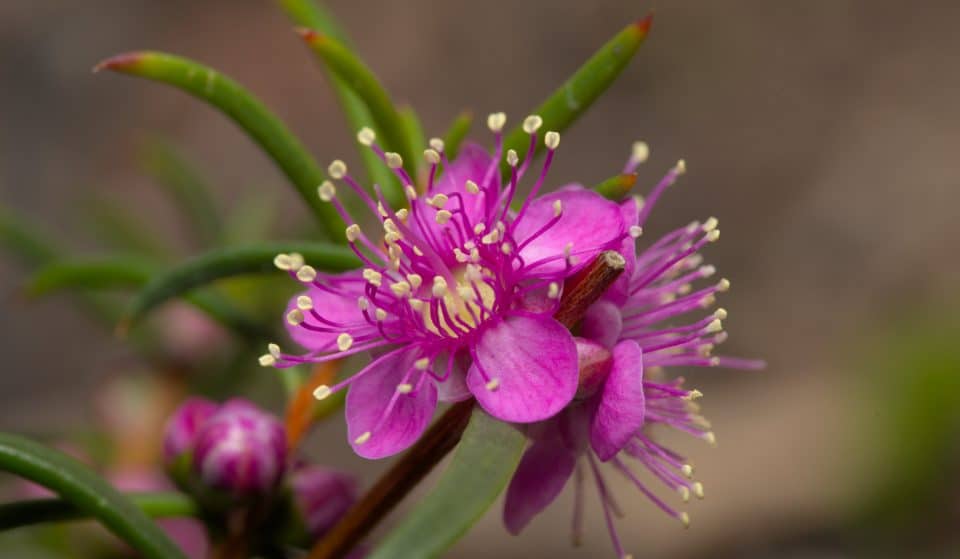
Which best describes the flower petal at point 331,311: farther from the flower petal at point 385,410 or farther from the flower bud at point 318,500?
the flower bud at point 318,500

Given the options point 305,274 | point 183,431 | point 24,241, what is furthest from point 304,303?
point 24,241

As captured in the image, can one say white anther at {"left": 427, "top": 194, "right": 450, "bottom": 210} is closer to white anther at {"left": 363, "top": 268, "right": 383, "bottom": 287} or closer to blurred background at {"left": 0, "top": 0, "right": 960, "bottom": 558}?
white anther at {"left": 363, "top": 268, "right": 383, "bottom": 287}

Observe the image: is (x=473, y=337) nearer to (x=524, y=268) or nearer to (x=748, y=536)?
(x=524, y=268)

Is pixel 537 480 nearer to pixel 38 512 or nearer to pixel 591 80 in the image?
pixel 591 80

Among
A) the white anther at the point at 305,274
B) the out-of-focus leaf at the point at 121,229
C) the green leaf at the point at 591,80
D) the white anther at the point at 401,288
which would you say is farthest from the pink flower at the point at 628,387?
the out-of-focus leaf at the point at 121,229

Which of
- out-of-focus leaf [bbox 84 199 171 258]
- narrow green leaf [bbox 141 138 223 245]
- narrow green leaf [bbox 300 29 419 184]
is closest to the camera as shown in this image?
narrow green leaf [bbox 300 29 419 184]

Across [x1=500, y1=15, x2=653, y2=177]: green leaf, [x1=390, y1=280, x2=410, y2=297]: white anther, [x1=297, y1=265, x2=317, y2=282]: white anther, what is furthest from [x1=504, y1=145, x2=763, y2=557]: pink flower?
[x1=297, y1=265, x2=317, y2=282]: white anther
